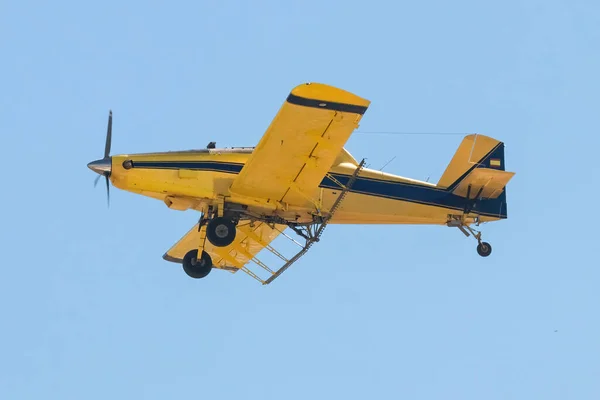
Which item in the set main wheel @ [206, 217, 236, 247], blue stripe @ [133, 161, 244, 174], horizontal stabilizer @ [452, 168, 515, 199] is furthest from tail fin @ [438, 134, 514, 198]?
main wheel @ [206, 217, 236, 247]

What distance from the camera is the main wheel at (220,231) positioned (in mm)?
22562

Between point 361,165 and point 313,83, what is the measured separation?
291cm

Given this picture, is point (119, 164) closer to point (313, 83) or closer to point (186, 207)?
point (186, 207)

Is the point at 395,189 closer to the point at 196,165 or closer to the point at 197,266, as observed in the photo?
the point at 196,165

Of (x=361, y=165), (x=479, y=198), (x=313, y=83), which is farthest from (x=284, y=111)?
(x=479, y=198)

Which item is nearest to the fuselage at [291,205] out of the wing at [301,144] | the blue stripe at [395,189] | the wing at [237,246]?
the blue stripe at [395,189]

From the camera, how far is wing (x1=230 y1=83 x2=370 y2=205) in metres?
20.1

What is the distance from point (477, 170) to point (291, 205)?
13.6 feet

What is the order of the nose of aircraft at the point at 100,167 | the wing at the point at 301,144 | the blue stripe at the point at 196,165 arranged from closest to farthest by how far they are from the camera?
the wing at the point at 301,144, the nose of aircraft at the point at 100,167, the blue stripe at the point at 196,165

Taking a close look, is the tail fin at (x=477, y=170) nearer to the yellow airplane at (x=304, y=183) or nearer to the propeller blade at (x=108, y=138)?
A: the yellow airplane at (x=304, y=183)

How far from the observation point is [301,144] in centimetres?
2130

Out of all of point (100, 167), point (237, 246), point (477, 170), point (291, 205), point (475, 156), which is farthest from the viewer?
point (237, 246)

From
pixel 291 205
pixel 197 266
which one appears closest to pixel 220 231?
pixel 291 205

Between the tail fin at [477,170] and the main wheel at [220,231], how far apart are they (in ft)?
16.0
